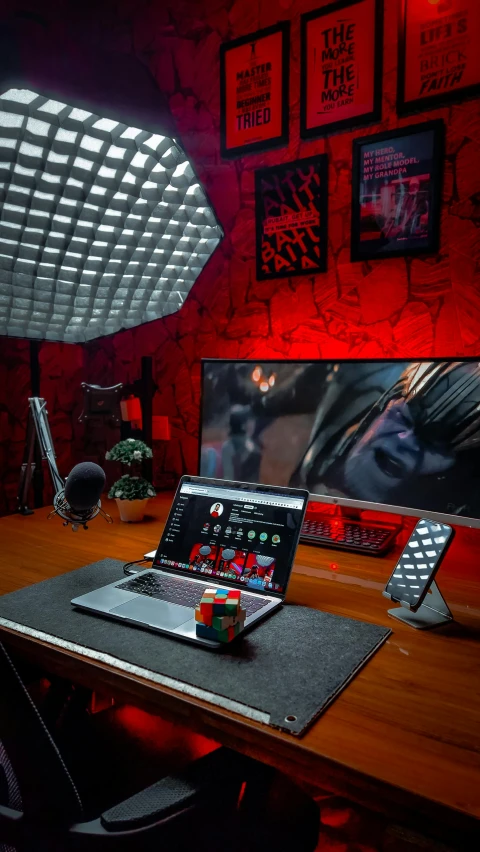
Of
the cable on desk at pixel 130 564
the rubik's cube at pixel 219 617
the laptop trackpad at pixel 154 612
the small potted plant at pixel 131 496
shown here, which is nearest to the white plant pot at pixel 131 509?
the small potted plant at pixel 131 496

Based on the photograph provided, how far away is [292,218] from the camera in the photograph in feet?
5.19

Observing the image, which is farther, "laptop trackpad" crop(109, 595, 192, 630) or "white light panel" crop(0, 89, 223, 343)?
"white light panel" crop(0, 89, 223, 343)

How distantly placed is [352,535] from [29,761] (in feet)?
2.89

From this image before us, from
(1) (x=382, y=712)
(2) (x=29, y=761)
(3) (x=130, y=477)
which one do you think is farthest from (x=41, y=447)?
(1) (x=382, y=712)

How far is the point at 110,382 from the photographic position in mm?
2037

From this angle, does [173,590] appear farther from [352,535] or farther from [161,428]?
[161,428]

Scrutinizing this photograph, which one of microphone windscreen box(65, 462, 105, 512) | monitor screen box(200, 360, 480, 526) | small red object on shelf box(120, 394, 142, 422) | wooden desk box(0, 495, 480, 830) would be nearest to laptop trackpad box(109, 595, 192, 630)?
wooden desk box(0, 495, 480, 830)

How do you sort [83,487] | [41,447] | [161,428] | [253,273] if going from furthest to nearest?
1. [161,428]
2. [253,273]
3. [41,447]
4. [83,487]

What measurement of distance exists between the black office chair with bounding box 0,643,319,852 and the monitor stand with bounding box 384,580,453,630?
0.37 meters

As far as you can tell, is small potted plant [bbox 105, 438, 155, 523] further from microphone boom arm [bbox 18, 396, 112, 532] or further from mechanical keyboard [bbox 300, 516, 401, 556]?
mechanical keyboard [bbox 300, 516, 401, 556]

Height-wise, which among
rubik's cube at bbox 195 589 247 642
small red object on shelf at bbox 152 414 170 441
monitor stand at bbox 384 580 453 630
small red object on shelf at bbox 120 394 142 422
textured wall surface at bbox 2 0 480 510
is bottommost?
monitor stand at bbox 384 580 453 630

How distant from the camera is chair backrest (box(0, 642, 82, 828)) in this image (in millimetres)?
636

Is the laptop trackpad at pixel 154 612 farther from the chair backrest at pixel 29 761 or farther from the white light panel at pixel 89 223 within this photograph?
the white light panel at pixel 89 223

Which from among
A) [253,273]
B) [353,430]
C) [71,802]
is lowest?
[71,802]
